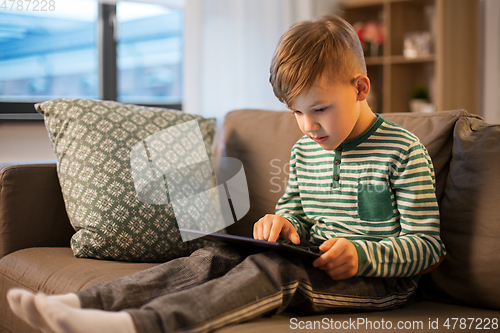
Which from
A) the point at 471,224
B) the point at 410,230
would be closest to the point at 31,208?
the point at 410,230

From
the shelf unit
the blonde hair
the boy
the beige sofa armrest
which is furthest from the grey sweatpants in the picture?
the shelf unit

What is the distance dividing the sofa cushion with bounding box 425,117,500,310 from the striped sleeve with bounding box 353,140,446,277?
0.27 ft

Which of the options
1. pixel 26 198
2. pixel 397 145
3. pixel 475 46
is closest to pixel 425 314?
pixel 397 145

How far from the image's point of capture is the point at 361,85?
943 mm

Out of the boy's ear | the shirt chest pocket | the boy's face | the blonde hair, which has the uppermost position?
the blonde hair

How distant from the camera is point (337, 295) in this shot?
85cm

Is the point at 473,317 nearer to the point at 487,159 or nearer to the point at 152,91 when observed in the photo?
the point at 487,159

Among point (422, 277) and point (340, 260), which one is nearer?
point (340, 260)

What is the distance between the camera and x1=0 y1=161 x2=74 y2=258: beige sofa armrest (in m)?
1.20

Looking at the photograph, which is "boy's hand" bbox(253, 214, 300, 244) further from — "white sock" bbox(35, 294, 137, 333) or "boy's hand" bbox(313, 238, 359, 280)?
"white sock" bbox(35, 294, 137, 333)

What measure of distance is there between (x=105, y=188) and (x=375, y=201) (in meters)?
0.65

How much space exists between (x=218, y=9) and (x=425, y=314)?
1.89 metres

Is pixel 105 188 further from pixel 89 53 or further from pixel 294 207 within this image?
pixel 89 53

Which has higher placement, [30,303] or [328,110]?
[328,110]
